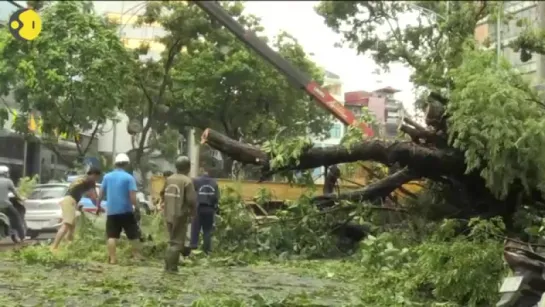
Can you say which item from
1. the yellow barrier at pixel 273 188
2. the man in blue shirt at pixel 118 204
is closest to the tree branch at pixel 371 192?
the yellow barrier at pixel 273 188

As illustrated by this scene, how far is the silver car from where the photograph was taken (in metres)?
15.3

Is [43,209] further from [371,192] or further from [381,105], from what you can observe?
[381,105]

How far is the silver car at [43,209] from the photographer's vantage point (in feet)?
50.3

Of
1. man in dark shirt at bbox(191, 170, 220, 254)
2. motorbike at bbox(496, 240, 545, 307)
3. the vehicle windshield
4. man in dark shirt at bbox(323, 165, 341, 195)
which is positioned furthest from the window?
motorbike at bbox(496, 240, 545, 307)

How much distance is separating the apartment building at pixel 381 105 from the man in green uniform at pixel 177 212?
208 inches

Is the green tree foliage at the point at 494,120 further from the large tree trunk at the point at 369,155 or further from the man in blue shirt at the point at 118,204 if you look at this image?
the man in blue shirt at the point at 118,204

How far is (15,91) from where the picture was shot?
16.8 metres

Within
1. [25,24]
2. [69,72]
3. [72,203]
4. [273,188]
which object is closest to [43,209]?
[25,24]

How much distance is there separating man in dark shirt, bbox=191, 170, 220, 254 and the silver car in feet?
12.3

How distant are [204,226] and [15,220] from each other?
11.1ft

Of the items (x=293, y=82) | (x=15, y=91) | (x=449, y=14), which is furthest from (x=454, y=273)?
(x=449, y=14)

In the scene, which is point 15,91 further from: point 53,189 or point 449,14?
point 449,14

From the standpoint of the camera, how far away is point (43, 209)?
622 inches

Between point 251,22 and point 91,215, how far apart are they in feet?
25.4
